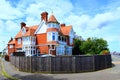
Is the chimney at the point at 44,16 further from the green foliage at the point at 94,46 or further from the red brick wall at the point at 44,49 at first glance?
the green foliage at the point at 94,46

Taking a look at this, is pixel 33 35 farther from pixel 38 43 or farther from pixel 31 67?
pixel 31 67

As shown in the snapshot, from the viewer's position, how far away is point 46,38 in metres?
48.2

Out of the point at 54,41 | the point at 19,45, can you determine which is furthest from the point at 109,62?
the point at 19,45

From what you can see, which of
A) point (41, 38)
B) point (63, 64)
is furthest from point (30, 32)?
point (63, 64)

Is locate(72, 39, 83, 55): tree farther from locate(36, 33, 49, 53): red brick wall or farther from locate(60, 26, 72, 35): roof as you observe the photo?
locate(36, 33, 49, 53): red brick wall

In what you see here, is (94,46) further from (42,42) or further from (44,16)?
(44,16)

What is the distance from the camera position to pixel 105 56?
2597cm

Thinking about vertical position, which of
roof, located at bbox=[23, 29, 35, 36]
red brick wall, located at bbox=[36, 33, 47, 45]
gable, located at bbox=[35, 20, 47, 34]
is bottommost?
red brick wall, located at bbox=[36, 33, 47, 45]

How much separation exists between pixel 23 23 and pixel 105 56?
3699 cm

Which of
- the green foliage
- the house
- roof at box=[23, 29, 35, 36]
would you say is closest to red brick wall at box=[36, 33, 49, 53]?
the house

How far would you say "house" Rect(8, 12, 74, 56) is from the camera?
4706 centimetres

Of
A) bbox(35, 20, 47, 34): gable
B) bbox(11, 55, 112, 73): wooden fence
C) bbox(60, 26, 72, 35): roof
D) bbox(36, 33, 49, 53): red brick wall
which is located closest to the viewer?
bbox(11, 55, 112, 73): wooden fence

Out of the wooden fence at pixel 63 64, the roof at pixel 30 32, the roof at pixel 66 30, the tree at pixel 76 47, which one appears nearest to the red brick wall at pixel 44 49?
the roof at pixel 30 32

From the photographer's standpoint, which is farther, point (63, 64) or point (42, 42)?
point (42, 42)
